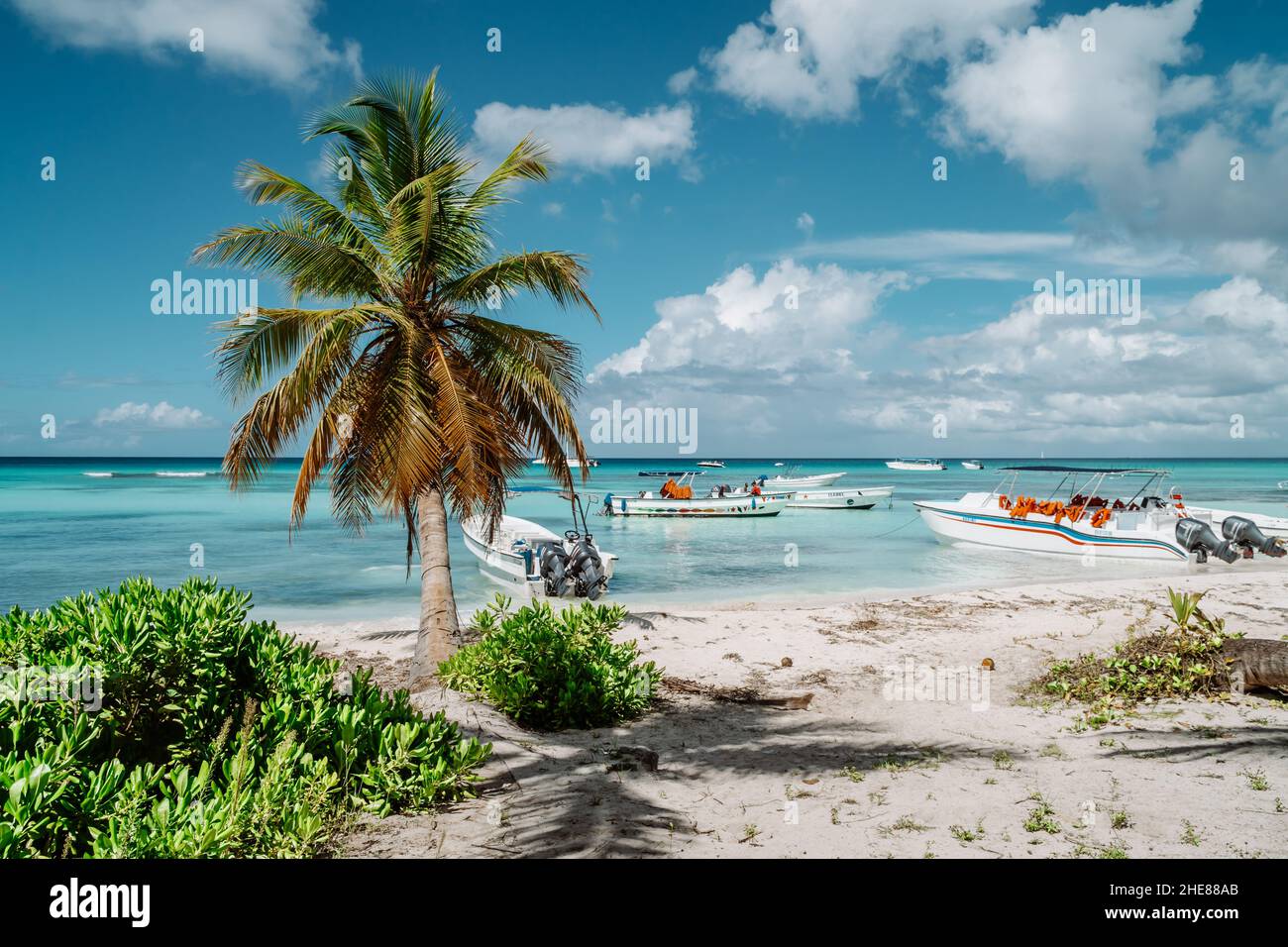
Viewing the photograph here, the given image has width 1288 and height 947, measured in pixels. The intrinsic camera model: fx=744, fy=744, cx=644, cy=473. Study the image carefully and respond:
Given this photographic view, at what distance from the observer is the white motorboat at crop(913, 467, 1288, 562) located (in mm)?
24547

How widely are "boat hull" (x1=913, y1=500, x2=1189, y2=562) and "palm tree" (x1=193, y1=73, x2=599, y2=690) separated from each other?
869 inches

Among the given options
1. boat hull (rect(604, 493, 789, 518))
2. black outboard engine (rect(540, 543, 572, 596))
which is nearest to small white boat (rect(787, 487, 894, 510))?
boat hull (rect(604, 493, 789, 518))

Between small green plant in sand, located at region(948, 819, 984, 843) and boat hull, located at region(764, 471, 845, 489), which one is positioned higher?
boat hull, located at region(764, 471, 845, 489)

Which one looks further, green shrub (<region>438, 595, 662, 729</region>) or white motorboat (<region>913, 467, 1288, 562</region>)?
white motorboat (<region>913, 467, 1288, 562</region>)

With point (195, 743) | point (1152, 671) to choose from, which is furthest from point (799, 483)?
point (195, 743)

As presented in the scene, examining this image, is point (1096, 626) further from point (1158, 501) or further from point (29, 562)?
point (29, 562)

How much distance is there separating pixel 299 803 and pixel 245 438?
690 cm

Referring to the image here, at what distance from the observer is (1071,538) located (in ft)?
85.4

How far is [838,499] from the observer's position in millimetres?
50781

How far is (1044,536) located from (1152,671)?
1967 centimetres

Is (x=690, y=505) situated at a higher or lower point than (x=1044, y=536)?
higher

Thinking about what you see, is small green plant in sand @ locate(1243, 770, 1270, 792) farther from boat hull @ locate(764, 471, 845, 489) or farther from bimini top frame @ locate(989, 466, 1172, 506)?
boat hull @ locate(764, 471, 845, 489)

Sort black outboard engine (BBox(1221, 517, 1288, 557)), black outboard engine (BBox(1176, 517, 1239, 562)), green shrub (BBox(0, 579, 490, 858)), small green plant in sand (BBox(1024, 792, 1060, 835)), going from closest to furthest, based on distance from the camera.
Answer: green shrub (BBox(0, 579, 490, 858))
small green plant in sand (BBox(1024, 792, 1060, 835))
black outboard engine (BBox(1176, 517, 1239, 562))
black outboard engine (BBox(1221, 517, 1288, 557))

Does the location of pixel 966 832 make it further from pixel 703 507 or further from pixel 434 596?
pixel 703 507
